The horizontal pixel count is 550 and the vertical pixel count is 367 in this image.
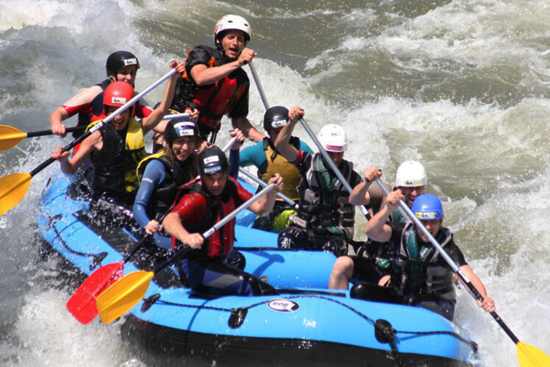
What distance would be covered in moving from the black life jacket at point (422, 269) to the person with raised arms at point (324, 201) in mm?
809

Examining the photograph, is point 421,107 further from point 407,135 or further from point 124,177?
point 124,177

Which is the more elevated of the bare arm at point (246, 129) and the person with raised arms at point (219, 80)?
the person with raised arms at point (219, 80)

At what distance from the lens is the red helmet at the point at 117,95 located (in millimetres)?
5742

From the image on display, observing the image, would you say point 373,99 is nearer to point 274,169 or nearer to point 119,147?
point 274,169

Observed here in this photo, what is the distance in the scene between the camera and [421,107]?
10406 millimetres

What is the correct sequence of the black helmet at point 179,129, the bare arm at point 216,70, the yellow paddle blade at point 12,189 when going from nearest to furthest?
1. the black helmet at point 179,129
2. the bare arm at point 216,70
3. the yellow paddle blade at point 12,189

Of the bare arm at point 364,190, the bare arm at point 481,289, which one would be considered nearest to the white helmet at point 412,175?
the bare arm at point 364,190

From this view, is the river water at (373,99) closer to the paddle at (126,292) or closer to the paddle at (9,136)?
the paddle at (126,292)

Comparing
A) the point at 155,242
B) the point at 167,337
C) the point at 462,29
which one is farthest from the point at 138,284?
the point at 462,29

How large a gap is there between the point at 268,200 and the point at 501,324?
161cm

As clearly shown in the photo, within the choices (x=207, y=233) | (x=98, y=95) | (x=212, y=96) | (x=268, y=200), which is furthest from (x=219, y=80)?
(x=207, y=233)

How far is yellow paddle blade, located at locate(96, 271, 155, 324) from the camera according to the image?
15.2 ft

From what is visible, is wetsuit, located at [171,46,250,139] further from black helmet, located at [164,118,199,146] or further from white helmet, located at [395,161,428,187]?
white helmet, located at [395,161,428,187]

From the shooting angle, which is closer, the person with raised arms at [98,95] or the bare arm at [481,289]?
the bare arm at [481,289]
